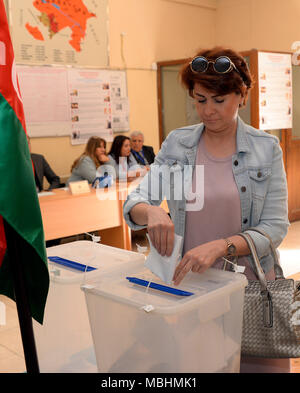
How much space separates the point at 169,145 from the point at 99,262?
1.39 ft

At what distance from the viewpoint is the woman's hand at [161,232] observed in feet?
3.46

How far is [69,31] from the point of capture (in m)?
6.14

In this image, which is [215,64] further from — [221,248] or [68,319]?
[68,319]

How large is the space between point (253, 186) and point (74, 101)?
520cm

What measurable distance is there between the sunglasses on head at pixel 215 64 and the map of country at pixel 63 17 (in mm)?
4992

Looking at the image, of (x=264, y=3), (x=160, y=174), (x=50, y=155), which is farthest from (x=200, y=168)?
(x=264, y=3)

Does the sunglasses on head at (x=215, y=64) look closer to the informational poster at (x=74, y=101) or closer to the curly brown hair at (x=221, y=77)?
the curly brown hair at (x=221, y=77)

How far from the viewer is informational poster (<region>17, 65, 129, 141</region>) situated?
5.80m

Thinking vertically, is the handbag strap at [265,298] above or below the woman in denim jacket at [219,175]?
below

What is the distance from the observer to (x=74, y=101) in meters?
6.23

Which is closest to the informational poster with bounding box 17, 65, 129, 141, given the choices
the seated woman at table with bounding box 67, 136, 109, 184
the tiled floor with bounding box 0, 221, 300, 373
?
the seated woman at table with bounding box 67, 136, 109, 184

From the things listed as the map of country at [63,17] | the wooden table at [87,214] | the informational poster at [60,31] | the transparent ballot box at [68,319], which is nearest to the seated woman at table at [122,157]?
the wooden table at [87,214]

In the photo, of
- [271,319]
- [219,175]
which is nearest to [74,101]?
[219,175]

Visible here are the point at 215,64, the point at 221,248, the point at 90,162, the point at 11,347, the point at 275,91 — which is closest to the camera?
the point at 221,248
